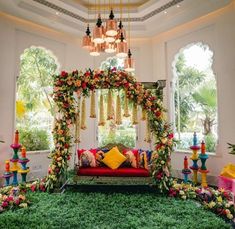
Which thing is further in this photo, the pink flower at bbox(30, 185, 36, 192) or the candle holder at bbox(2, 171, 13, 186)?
the candle holder at bbox(2, 171, 13, 186)

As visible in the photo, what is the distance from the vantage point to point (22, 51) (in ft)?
19.1

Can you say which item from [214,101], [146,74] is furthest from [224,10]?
[146,74]

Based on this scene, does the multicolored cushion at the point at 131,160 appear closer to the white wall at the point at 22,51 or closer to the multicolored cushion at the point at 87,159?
the multicolored cushion at the point at 87,159

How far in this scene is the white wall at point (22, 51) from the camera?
17.8ft

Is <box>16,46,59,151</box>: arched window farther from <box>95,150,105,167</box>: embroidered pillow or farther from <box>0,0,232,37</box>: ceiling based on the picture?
<box>95,150,105,167</box>: embroidered pillow

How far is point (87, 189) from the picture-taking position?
4559 mm

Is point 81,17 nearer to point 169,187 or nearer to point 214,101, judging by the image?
point 214,101

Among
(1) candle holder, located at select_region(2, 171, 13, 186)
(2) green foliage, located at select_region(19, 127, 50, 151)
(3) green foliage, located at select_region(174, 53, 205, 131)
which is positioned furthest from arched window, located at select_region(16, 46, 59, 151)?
(3) green foliage, located at select_region(174, 53, 205, 131)

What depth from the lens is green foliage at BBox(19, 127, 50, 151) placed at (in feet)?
19.4

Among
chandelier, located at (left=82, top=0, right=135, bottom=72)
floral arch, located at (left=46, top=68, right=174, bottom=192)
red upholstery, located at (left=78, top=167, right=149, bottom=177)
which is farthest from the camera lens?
red upholstery, located at (left=78, top=167, right=149, bottom=177)

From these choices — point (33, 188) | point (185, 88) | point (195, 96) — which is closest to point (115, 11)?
point (185, 88)

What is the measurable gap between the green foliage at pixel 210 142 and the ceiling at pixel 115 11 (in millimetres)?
2922

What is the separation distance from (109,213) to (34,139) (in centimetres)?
337

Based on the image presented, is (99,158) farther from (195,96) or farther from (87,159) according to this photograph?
(195,96)
